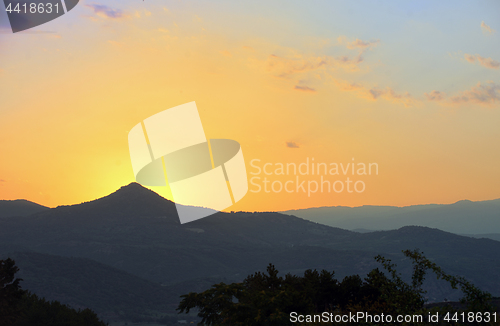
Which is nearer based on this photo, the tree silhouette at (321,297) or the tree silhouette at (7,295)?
the tree silhouette at (321,297)

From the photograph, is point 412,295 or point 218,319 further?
point 218,319

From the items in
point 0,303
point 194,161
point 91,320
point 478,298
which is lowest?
point 91,320

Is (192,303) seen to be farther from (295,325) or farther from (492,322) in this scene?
(492,322)

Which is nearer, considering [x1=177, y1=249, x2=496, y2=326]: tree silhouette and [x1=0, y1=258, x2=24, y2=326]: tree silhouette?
[x1=177, y1=249, x2=496, y2=326]: tree silhouette

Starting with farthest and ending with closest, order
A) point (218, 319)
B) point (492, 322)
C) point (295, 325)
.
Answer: point (218, 319) < point (295, 325) < point (492, 322)

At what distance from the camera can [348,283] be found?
54.7 metres

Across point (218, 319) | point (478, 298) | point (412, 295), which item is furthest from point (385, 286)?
point (218, 319)

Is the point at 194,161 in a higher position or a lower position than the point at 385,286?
higher

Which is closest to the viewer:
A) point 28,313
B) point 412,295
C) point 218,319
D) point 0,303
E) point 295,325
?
point 412,295

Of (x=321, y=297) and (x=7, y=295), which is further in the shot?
(x=7, y=295)

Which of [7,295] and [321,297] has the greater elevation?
[321,297]

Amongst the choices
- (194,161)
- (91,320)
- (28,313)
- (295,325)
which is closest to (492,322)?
(295,325)

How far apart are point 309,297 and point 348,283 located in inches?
236

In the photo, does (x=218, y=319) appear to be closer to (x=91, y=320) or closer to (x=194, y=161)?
(x=91, y=320)
